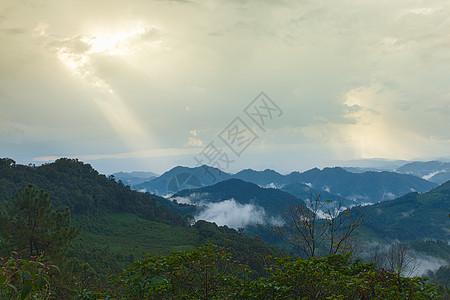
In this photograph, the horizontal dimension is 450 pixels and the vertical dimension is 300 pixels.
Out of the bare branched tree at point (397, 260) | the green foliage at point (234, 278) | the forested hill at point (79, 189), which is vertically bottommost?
the bare branched tree at point (397, 260)

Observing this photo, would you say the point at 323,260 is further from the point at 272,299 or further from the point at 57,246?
the point at 57,246

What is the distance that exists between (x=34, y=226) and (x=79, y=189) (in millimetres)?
72024

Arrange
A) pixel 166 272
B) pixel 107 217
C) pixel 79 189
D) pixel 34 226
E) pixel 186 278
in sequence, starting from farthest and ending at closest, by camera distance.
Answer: pixel 107 217 → pixel 79 189 → pixel 34 226 → pixel 166 272 → pixel 186 278

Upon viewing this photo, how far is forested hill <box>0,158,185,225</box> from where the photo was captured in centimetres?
6962

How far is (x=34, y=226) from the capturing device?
1830cm

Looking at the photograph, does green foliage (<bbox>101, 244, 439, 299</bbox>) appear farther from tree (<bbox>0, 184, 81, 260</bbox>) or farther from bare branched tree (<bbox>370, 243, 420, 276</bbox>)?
tree (<bbox>0, 184, 81, 260</bbox>)

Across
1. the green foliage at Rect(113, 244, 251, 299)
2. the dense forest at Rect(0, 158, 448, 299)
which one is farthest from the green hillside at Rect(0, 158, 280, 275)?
the green foliage at Rect(113, 244, 251, 299)

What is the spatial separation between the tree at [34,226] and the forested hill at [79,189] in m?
49.0

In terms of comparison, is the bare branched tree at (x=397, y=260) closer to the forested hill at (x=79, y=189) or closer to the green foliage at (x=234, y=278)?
the green foliage at (x=234, y=278)

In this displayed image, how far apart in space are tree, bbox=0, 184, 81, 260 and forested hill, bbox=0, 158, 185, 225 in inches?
1930

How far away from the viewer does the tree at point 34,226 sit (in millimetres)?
18062

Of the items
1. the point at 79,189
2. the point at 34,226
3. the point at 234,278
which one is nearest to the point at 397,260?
the point at 234,278

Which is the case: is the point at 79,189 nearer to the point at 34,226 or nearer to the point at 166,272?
the point at 34,226

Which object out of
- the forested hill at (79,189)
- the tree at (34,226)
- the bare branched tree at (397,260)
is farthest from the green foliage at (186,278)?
the forested hill at (79,189)
